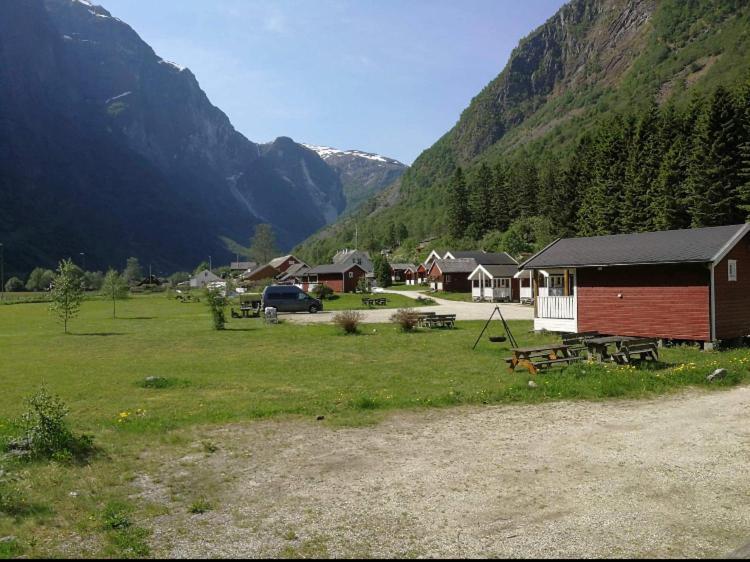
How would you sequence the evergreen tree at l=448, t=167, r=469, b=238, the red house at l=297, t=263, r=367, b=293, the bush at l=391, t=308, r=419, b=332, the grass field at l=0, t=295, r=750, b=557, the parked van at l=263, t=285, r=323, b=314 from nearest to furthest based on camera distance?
the grass field at l=0, t=295, r=750, b=557, the bush at l=391, t=308, r=419, b=332, the parked van at l=263, t=285, r=323, b=314, the red house at l=297, t=263, r=367, b=293, the evergreen tree at l=448, t=167, r=469, b=238

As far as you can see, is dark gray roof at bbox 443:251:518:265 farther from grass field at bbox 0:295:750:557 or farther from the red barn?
grass field at bbox 0:295:750:557

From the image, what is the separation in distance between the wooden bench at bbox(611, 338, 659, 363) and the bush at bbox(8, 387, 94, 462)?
1345 centimetres

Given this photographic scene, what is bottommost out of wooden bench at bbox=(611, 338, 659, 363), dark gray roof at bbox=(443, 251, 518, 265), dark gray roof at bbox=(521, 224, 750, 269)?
wooden bench at bbox=(611, 338, 659, 363)

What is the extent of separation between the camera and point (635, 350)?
16484mm

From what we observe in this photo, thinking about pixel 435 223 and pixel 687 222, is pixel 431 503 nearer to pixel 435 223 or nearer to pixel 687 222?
pixel 687 222

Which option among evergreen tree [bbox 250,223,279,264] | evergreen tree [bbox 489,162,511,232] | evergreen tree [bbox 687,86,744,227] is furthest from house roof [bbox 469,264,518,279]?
evergreen tree [bbox 250,223,279,264]

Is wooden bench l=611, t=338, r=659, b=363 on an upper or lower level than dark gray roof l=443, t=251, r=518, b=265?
lower

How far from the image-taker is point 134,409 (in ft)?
39.4

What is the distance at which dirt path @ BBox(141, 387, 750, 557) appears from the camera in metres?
5.62

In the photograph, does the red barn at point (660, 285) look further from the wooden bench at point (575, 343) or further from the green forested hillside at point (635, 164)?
the green forested hillside at point (635, 164)

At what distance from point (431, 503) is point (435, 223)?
141 m

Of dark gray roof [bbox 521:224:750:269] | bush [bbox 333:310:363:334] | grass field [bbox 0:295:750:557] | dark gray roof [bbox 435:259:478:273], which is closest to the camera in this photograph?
grass field [bbox 0:295:750:557]

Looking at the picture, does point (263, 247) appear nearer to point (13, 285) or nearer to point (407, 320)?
point (13, 285)

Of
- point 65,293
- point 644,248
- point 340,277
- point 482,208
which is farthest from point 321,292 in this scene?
point 482,208
